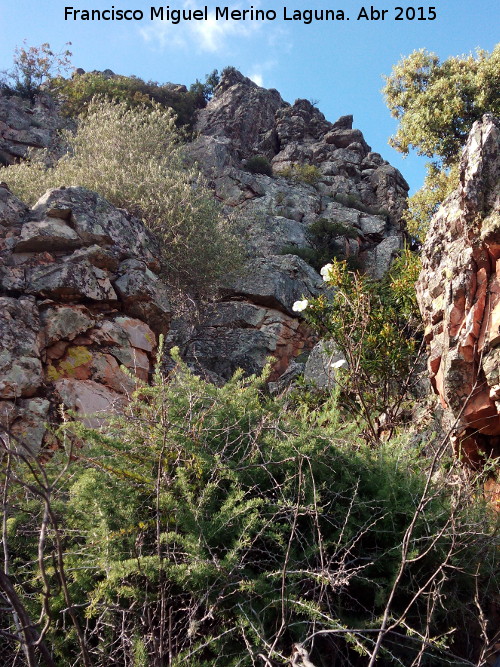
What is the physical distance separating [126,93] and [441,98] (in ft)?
53.2

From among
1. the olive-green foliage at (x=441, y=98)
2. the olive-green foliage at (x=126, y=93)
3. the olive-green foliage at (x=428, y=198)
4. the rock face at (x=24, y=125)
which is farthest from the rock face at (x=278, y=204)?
the rock face at (x=24, y=125)

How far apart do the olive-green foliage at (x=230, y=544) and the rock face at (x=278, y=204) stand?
673 centimetres

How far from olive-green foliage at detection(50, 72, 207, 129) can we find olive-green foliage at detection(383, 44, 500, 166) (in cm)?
1125

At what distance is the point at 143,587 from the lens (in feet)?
8.25

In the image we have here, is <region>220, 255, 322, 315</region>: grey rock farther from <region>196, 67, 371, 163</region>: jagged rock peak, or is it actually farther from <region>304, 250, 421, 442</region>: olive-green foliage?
<region>196, 67, 371, 163</region>: jagged rock peak

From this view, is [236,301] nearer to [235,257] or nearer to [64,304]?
[235,257]

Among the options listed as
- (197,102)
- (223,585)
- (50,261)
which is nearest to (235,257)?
(50,261)

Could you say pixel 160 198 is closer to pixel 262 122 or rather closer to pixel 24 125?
pixel 24 125

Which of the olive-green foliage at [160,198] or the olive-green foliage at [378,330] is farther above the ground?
the olive-green foliage at [160,198]

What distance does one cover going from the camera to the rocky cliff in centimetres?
725

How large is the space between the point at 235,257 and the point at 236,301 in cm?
110

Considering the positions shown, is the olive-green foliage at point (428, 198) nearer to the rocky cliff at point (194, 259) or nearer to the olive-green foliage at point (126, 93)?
the rocky cliff at point (194, 259)

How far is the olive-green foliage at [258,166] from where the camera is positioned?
961 inches

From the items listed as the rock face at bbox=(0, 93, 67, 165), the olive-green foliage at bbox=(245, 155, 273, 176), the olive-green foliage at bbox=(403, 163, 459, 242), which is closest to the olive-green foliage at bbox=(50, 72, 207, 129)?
the rock face at bbox=(0, 93, 67, 165)
